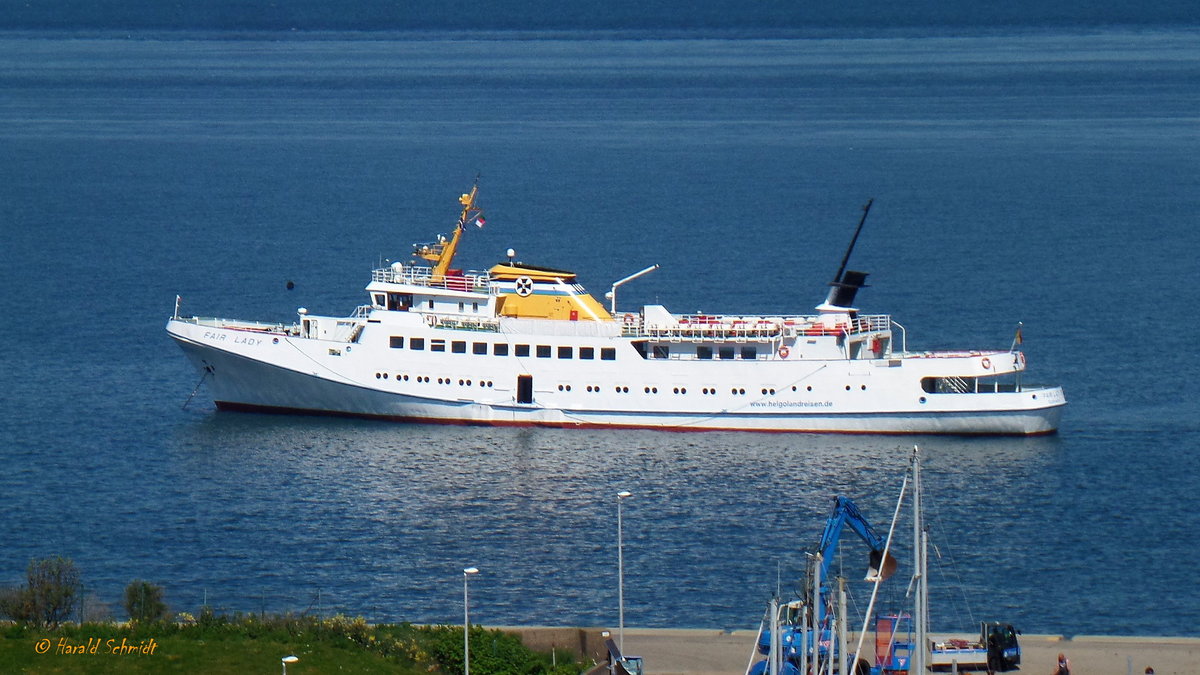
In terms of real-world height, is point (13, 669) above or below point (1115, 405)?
below

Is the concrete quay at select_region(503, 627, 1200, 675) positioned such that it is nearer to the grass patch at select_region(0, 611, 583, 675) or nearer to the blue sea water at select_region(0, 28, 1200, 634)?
the grass patch at select_region(0, 611, 583, 675)

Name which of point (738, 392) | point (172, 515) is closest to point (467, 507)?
point (172, 515)

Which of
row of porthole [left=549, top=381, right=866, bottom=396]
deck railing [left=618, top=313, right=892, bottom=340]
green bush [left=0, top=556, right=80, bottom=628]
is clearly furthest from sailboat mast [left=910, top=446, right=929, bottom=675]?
deck railing [left=618, top=313, right=892, bottom=340]

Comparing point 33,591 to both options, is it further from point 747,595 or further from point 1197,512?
point 1197,512

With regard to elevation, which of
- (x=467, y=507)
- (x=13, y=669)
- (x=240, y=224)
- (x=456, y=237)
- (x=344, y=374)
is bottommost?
(x=13, y=669)

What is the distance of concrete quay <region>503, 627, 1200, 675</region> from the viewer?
47906 mm

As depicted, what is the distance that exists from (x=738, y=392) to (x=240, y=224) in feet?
184

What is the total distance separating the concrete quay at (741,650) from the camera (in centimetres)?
4791

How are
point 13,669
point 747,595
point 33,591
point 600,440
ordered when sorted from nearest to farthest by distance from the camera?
Result: point 13,669
point 33,591
point 747,595
point 600,440

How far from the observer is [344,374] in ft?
249

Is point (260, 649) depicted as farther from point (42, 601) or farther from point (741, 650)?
point (741, 650)

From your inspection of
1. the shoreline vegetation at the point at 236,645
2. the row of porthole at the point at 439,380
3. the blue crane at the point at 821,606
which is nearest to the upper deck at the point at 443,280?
the row of porthole at the point at 439,380

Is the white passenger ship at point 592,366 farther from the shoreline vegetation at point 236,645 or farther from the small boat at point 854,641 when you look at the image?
the shoreline vegetation at point 236,645

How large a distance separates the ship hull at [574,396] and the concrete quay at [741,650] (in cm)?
2277
